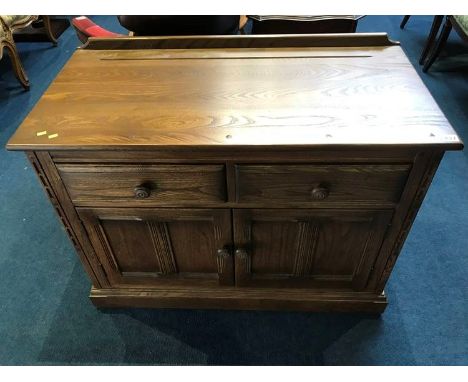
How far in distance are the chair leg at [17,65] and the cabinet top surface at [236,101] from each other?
3.98ft

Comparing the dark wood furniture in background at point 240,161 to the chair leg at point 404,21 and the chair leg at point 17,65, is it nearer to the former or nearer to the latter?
the chair leg at point 17,65

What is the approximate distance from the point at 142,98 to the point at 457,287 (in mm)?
1108

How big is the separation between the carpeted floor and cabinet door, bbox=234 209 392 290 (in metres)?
0.16

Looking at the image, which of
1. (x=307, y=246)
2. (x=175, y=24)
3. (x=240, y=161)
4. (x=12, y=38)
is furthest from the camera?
(x=12, y=38)

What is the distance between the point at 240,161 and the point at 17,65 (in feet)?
5.98

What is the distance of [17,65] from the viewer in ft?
6.28

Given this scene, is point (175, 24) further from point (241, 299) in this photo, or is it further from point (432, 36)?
point (432, 36)

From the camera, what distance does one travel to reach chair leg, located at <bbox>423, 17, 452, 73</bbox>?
6.21ft

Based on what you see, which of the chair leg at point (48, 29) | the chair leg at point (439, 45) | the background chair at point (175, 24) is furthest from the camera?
the chair leg at point (48, 29)

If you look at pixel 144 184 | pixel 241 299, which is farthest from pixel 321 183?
pixel 241 299

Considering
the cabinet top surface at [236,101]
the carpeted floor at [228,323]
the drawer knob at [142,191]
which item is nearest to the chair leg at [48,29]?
the carpeted floor at [228,323]

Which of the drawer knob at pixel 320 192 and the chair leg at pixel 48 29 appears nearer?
the drawer knob at pixel 320 192

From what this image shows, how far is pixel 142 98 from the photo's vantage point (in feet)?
2.57

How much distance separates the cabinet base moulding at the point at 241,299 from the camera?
3.37 ft
